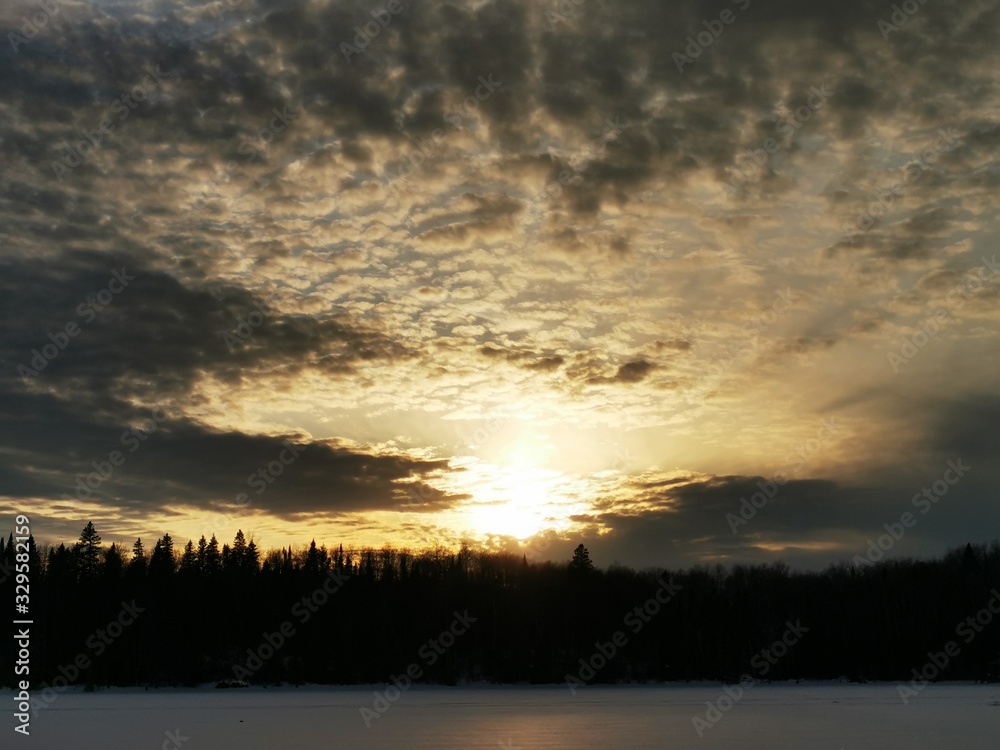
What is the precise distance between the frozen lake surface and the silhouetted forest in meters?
35.2

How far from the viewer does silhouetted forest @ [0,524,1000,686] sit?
104312mm

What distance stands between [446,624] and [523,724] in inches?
2933

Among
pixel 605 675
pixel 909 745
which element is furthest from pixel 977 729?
pixel 605 675

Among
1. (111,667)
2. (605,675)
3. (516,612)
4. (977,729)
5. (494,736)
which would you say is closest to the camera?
(494,736)

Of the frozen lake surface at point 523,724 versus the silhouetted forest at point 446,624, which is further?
the silhouetted forest at point 446,624

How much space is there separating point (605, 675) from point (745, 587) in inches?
1672

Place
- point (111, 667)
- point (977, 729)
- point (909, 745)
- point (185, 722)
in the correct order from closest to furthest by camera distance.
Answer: point (909, 745) → point (977, 729) → point (185, 722) → point (111, 667)

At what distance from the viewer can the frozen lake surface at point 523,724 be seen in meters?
36.7

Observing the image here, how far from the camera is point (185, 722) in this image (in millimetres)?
48812

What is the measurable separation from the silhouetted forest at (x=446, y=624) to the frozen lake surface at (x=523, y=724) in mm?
35196

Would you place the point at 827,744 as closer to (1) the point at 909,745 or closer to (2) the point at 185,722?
(1) the point at 909,745

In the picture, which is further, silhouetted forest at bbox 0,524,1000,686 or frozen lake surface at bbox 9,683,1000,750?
silhouetted forest at bbox 0,524,1000,686

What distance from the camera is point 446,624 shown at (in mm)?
119625

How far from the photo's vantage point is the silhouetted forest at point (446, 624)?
342ft
